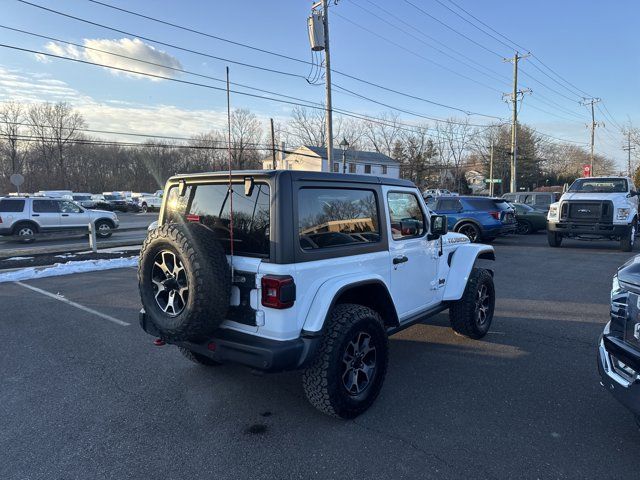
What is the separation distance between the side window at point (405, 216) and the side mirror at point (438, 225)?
0.34ft

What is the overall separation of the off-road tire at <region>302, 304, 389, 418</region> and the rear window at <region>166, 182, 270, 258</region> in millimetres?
765

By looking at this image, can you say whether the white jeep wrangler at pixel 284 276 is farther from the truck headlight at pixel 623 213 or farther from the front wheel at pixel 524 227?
the front wheel at pixel 524 227

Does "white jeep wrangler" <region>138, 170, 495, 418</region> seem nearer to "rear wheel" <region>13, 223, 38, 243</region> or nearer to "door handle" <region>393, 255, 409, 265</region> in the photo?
"door handle" <region>393, 255, 409, 265</region>

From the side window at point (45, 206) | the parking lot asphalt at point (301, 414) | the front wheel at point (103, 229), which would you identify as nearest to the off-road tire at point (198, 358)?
the parking lot asphalt at point (301, 414)

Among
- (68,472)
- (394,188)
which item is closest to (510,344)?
(394,188)

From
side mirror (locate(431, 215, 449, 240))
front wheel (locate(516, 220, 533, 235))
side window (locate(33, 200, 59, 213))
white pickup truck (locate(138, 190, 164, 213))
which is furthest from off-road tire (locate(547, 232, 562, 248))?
white pickup truck (locate(138, 190, 164, 213))

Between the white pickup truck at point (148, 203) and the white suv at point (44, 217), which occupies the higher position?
the white pickup truck at point (148, 203)

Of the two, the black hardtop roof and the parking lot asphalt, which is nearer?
the parking lot asphalt

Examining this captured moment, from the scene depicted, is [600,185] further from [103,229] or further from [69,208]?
[69,208]

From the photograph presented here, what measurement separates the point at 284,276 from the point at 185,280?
0.78m

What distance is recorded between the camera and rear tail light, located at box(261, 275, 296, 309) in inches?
108

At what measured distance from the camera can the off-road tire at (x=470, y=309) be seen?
15.3 ft

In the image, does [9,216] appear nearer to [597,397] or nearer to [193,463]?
[193,463]

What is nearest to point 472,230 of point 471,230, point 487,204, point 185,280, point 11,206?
point 471,230
